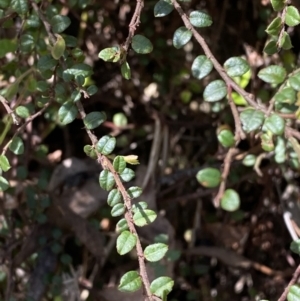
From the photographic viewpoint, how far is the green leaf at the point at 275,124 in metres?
0.76

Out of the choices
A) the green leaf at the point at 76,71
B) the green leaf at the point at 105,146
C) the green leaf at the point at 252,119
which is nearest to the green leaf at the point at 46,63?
the green leaf at the point at 76,71

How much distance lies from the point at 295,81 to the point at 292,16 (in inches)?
4.0

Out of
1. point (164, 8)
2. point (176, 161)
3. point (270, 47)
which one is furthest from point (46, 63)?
point (176, 161)

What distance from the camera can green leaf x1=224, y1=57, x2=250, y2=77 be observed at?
2.52 ft

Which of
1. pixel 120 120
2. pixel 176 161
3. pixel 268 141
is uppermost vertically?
pixel 268 141

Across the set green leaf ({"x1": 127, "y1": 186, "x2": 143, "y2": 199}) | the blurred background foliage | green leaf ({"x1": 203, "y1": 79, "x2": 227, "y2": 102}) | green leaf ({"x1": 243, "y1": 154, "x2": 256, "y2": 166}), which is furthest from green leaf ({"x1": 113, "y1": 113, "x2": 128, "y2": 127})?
green leaf ({"x1": 127, "y1": 186, "x2": 143, "y2": 199})

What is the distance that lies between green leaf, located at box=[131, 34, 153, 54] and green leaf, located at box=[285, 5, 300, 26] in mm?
155

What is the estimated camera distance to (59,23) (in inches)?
31.4

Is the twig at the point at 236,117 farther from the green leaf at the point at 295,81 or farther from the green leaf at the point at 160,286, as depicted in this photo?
the green leaf at the point at 160,286

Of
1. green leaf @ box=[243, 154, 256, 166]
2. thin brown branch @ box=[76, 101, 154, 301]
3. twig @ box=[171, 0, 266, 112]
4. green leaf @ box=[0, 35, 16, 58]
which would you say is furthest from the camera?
green leaf @ box=[243, 154, 256, 166]

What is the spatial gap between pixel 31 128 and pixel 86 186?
133 mm

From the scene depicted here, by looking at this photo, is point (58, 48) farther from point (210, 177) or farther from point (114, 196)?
point (210, 177)

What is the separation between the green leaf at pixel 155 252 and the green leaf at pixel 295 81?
270 mm

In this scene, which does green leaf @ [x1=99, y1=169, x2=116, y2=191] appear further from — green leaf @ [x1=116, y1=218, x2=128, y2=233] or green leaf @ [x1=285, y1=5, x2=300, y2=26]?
green leaf @ [x1=285, y1=5, x2=300, y2=26]
